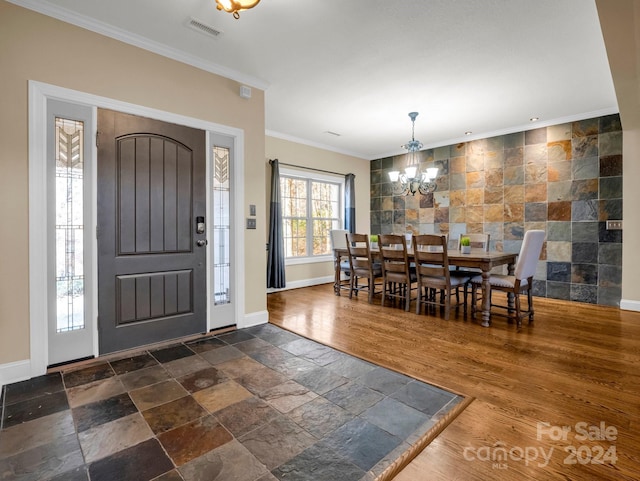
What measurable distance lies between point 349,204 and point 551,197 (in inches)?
131

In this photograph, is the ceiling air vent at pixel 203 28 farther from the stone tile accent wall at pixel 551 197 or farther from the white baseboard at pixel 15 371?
the stone tile accent wall at pixel 551 197

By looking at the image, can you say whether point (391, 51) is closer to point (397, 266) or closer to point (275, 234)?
point (397, 266)

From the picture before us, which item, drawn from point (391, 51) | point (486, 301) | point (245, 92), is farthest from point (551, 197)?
point (245, 92)

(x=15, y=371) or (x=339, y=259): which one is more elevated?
(x=339, y=259)

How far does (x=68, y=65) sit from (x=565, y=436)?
397 cm

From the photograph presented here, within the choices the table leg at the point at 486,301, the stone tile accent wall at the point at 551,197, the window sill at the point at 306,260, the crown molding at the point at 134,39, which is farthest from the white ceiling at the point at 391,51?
the window sill at the point at 306,260

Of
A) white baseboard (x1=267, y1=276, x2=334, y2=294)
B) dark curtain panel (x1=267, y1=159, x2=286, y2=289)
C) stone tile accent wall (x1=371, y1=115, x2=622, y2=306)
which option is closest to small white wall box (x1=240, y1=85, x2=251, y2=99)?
dark curtain panel (x1=267, y1=159, x2=286, y2=289)

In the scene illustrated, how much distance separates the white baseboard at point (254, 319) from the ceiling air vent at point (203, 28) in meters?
2.62

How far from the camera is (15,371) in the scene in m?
2.24

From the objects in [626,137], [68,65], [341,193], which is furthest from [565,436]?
[341,193]

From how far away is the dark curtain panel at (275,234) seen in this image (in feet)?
17.4

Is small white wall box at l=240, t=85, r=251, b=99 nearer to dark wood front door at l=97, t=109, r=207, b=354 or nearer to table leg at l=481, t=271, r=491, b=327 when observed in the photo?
dark wood front door at l=97, t=109, r=207, b=354

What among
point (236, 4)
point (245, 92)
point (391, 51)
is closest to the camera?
point (236, 4)

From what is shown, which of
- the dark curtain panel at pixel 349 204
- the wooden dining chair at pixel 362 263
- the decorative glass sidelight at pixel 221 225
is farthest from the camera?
the dark curtain panel at pixel 349 204
